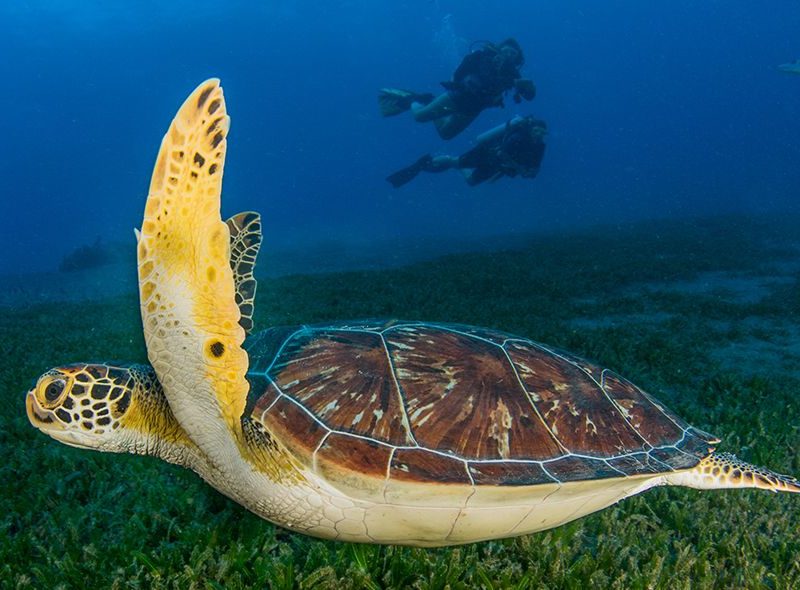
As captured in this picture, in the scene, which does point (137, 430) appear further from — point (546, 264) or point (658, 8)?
point (658, 8)

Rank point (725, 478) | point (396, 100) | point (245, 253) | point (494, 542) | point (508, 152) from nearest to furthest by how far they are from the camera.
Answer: point (494, 542)
point (725, 478)
point (245, 253)
point (508, 152)
point (396, 100)

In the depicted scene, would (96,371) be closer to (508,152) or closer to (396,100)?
(508,152)

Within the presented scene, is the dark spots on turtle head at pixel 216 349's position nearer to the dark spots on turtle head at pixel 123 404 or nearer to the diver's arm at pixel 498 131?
the dark spots on turtle head at pixel 123 404

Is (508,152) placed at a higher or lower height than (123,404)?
higher

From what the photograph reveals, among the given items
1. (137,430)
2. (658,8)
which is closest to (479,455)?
(137,430)

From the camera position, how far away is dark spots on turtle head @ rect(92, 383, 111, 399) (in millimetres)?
1991

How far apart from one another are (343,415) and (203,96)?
4.04ft

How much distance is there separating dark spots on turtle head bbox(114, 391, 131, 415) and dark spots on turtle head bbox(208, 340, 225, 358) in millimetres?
648

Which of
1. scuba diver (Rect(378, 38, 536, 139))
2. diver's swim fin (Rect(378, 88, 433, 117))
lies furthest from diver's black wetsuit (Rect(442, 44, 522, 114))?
diver's swim fin (Rect(378, 88, 433, 117))

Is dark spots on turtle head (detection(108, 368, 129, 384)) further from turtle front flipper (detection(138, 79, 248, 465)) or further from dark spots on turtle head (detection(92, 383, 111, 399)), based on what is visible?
turtle front flipper (detection(138, 79, 248, 465))

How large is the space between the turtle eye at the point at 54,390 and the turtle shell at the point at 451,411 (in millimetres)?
726

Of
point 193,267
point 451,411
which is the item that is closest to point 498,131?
point 451,411

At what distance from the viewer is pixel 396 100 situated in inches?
664

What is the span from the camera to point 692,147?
11344cm
